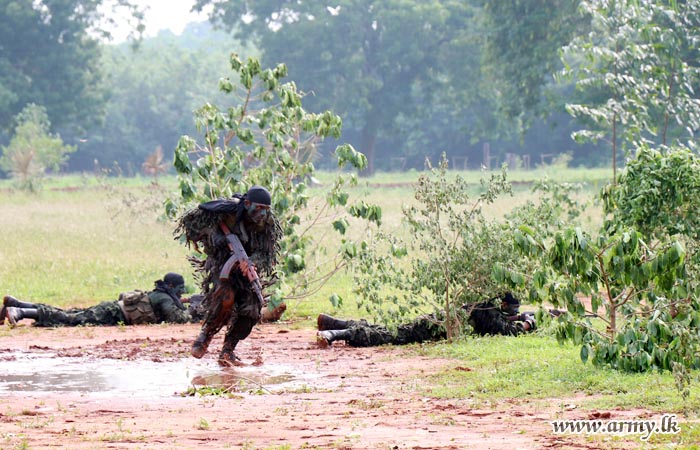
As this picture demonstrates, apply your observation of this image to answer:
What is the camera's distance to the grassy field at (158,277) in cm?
767

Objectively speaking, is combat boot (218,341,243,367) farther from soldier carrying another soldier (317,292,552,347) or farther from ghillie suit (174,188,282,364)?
soldier carrying another soldier (317,292,552,347)

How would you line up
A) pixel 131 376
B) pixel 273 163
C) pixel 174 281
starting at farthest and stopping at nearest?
pixel 273 163 < pixel 174 281 < pixel 131 376

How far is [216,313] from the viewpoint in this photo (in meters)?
9.80

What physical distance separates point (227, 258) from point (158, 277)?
355 inches

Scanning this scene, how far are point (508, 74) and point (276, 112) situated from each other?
31657 millimetres

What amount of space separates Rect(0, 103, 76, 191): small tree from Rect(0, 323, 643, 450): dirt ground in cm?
3096

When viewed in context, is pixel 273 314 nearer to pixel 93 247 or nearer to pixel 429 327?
pixel 429 327

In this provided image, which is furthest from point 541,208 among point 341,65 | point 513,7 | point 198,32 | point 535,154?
point 198,32

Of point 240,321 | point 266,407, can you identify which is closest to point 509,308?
point 240,321

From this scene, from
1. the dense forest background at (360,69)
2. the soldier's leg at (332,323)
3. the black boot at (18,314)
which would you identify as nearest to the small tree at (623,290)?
the soldier's leg at (332,323)

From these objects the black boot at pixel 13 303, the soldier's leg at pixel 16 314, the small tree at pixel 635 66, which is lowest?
the soldier's leg at pixel 16 314

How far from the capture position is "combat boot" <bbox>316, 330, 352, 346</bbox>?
436 inches

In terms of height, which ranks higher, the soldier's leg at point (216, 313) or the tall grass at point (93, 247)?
the soldier's leg at point (216, 313)

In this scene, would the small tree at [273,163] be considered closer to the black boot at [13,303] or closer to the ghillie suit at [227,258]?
the black boot at [13,303]
